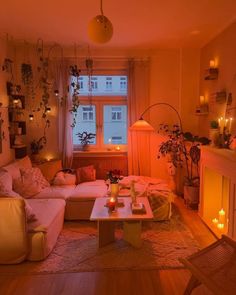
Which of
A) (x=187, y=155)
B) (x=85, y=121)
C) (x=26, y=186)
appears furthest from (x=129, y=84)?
(x=26, y=186)

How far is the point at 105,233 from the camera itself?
3117mm

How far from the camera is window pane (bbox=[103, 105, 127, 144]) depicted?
5.11 meters

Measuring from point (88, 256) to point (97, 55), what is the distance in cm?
349

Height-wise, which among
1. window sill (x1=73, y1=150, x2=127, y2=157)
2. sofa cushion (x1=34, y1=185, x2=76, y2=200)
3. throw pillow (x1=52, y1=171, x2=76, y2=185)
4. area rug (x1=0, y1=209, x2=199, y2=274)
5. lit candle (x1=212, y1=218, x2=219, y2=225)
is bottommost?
area rug (x1=0, y1=209, x2=199, y2=274)

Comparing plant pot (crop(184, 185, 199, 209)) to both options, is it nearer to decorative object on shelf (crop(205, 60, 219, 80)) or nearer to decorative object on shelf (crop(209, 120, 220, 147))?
decorative object on shelf (crop(209, 120, 220, 147))

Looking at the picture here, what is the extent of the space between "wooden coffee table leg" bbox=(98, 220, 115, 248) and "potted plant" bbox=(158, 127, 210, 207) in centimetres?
177

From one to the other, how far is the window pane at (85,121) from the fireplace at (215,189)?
86.3 inches

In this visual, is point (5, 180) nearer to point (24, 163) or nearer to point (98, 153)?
point (24, 163)

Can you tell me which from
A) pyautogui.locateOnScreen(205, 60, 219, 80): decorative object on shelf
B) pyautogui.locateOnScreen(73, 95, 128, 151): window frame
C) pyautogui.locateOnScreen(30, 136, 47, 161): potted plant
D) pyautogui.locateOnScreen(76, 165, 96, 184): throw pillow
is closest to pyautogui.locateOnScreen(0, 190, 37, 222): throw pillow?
pyautogui.locateOnScreen(76, 165, 96, 184): throw pillow

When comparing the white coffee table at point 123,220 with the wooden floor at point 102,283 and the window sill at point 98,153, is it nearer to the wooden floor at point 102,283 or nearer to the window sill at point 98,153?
the wooden floor at point 102,283

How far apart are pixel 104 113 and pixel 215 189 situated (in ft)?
8.04

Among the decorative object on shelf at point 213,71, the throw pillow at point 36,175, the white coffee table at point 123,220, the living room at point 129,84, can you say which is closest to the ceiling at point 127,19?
the living room at point 129,84

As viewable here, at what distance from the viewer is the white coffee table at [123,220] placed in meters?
2.88

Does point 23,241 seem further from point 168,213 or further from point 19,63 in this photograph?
point 19,63
